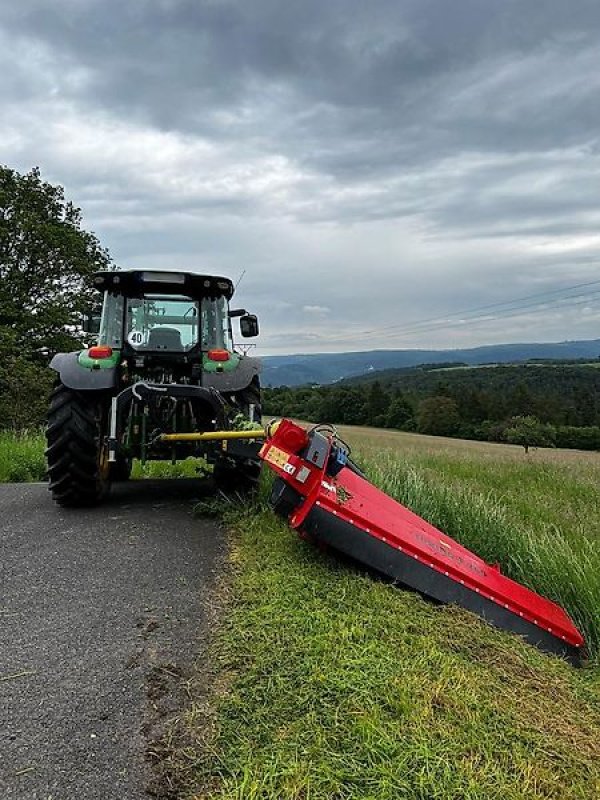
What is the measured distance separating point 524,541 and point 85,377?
3.69 m

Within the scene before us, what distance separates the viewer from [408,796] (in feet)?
6.03

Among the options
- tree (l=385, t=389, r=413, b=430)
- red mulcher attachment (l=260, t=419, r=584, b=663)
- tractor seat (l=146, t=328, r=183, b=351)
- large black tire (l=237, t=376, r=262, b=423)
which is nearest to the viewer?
red mulcher attachment (l=260, t=419, r=584, b=663)

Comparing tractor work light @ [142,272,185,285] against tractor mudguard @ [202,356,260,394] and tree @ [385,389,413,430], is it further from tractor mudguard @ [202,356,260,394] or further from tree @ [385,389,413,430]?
tree @ [385,389,413,430]

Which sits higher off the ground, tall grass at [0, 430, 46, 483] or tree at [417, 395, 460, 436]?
tall grass at [0, 430, 46, 483]

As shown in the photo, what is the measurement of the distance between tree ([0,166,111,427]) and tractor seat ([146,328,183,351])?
560 inches

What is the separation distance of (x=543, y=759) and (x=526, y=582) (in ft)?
7.70

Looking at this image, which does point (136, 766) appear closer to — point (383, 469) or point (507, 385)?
point (383, 469)

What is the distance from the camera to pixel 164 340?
20.6ft

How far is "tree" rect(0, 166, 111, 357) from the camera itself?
20469 millimetres

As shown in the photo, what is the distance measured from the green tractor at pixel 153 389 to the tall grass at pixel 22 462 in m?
2.80

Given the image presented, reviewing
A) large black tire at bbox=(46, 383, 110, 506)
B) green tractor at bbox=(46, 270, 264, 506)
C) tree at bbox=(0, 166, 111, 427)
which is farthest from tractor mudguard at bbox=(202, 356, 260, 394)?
tree at bbox=(0, 166, 111, 427)

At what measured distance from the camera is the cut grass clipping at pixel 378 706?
193 cm

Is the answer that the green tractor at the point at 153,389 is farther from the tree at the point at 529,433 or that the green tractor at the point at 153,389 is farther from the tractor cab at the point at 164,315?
the tree at the point at 529,433

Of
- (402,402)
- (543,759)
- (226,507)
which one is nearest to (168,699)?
(543,759)
